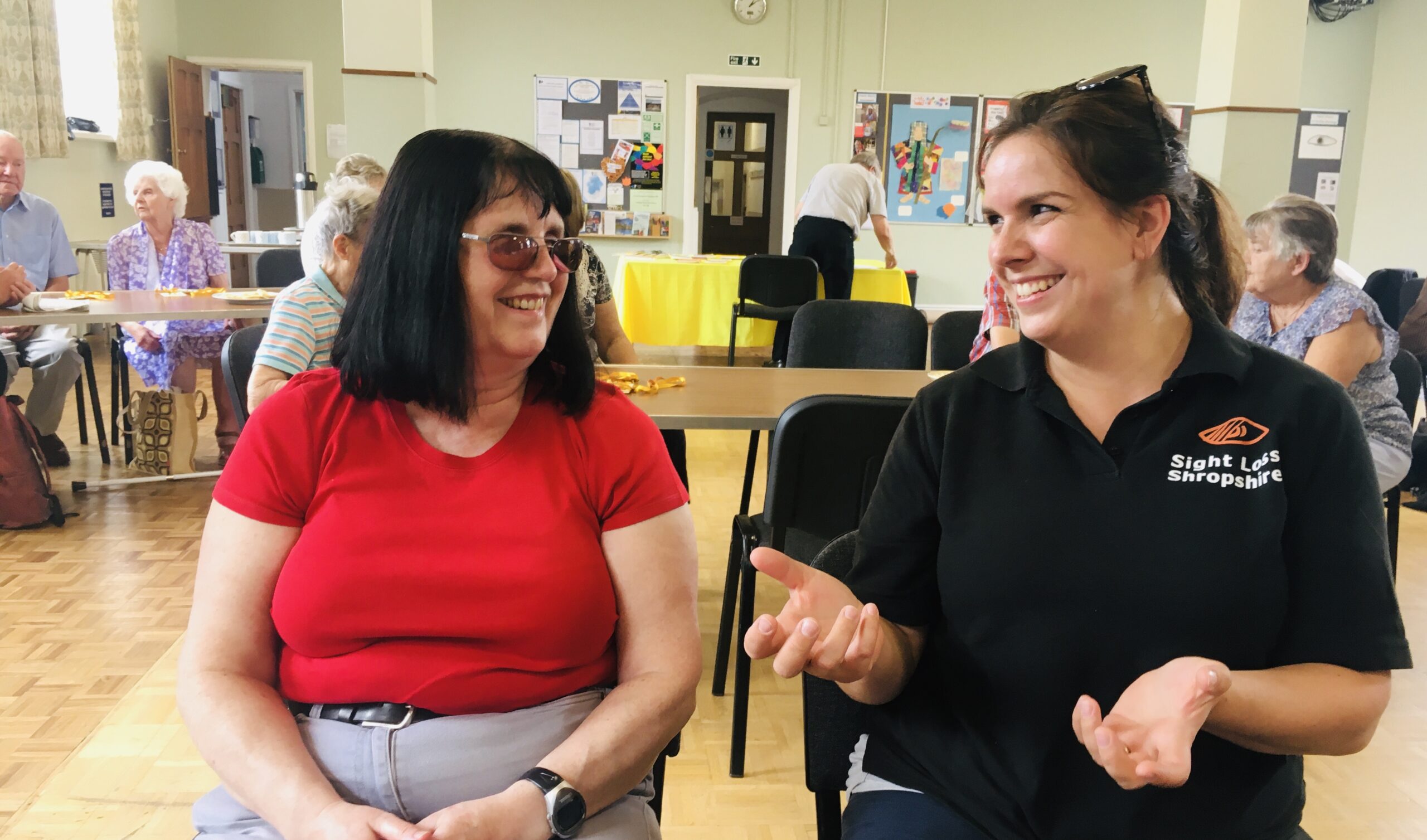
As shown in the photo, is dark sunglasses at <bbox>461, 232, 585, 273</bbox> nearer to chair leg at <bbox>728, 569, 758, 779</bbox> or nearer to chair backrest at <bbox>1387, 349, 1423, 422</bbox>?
chair leg at <bbox>728, 569, 758, 779</bbox>

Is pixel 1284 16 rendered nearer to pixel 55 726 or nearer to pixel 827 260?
pixel 827 260

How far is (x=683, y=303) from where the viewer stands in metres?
7.11

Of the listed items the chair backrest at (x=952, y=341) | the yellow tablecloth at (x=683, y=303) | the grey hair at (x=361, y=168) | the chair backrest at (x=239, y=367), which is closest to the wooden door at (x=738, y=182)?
the yellow tablecloth at (x=683, y=303)

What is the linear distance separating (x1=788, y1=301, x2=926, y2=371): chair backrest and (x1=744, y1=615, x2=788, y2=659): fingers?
2666 millimetres

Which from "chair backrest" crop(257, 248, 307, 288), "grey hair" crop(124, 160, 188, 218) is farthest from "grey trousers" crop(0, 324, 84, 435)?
"chair backrest" crop(257, 248, 307, 288)

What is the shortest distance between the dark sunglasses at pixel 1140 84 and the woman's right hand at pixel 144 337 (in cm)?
462

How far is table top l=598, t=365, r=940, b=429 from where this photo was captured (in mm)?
2451

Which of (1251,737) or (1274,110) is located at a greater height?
(1274,110)

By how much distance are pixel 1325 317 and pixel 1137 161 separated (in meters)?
2.04

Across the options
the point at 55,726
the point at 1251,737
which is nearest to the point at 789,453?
the point at 1251,737

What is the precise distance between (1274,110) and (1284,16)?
495mm

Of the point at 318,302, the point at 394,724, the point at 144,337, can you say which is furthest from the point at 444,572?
the point at 144,337

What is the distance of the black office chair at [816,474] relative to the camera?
215 centimetres

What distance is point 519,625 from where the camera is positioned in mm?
1207
